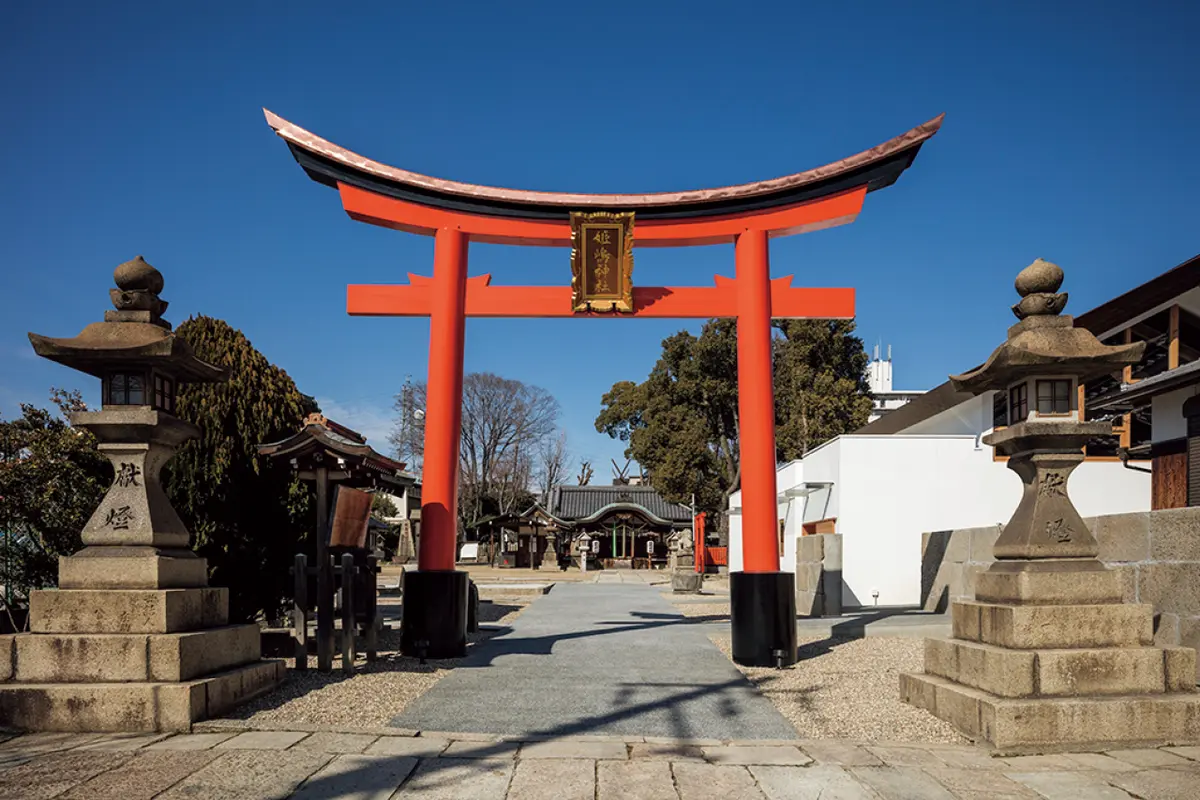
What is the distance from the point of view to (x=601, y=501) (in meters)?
48.2

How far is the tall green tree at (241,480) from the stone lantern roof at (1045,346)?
7.93 metres

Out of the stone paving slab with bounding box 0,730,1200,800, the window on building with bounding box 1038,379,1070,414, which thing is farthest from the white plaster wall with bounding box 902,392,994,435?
the stone paving slab with bounding box 0,730,1200,800

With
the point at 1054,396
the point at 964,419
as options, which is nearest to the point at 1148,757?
the point at 1054,396

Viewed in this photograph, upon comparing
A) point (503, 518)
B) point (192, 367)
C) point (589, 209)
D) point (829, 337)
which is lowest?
point (503, 518)

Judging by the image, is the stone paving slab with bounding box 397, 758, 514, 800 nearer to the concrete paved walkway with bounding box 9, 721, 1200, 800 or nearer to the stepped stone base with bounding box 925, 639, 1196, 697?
the concrete paved walkway with bounding box 9, 721, 1200, 800

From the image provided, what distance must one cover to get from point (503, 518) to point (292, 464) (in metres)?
31.8

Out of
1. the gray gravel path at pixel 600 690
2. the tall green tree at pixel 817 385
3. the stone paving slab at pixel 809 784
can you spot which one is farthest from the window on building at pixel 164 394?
the tall green tree at pixel 817 385

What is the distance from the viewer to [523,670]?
8.80 metres

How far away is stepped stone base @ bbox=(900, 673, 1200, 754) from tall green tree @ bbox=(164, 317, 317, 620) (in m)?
8.02

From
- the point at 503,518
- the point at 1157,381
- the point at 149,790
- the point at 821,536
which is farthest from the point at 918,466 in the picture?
the point at 503,518

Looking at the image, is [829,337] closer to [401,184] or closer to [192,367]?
[401,184]

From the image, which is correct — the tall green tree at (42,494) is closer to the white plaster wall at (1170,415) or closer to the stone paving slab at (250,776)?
the stone paving slab at (250,776)

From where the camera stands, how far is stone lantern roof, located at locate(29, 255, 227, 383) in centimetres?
649

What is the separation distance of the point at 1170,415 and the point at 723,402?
2141 centimetres
